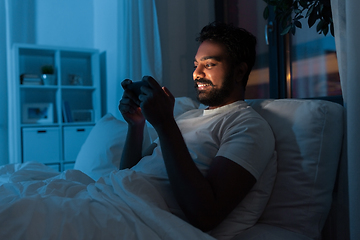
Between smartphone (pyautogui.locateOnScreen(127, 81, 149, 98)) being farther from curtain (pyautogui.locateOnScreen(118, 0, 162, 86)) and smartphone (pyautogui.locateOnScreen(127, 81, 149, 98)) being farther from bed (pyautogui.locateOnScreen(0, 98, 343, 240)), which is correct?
curtain (pyautogui.locateOnScreen(118, 0, 162, 86))

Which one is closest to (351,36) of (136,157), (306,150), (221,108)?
(306,150)

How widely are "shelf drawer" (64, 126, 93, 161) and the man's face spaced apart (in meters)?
2.03

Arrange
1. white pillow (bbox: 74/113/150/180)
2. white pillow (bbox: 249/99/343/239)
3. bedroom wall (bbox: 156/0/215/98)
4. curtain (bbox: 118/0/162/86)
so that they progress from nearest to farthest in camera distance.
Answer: white pillow (bbox: 249/99/343/239)
white pillow (bbox: 74/113/150/180)
curtain (bbox: 118/0/162/86)
bedroom wall (bbox: 156/0/215/98)

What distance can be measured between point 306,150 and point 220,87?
403 mm

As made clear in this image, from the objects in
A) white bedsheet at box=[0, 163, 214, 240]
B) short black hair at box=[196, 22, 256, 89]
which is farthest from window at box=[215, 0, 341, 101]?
white bedsheet at box=[0, 163, 214, 240]

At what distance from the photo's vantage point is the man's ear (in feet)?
4.23

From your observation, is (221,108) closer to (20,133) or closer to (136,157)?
(136,157)

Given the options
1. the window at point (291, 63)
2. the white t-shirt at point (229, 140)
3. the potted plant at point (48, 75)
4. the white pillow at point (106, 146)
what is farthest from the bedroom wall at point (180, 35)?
the white t-shirt at point (229, 140)

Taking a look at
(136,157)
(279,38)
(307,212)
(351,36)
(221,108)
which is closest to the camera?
(351,36)

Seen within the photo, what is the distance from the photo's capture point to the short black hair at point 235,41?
128 centimetres

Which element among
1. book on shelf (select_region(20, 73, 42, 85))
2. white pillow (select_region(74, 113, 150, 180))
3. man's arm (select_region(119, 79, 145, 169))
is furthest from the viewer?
book on shelf (select_region(20, 73, 42, 85))

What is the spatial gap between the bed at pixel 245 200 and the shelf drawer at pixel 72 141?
1.92 m

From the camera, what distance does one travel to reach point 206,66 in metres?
1.28

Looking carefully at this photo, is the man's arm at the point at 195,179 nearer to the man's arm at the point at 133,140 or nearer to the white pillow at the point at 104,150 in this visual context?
the man's arm at the point at 133,140
